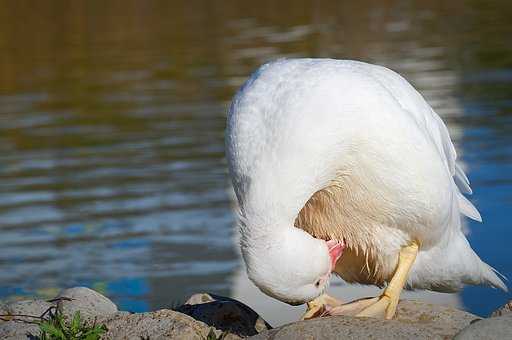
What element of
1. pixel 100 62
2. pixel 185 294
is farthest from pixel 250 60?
pixel 185 294

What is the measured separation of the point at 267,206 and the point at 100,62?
1742 centimetres

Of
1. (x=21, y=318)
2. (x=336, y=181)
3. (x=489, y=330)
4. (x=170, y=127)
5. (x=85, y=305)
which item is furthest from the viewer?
(x=170, y=127)

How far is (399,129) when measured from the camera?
6.00m

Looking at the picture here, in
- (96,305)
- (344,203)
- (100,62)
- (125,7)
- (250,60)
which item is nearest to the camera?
(344,203)

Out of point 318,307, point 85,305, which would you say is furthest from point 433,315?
point 85,305

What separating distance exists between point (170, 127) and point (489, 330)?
10.8 metres

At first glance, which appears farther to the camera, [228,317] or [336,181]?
[228,317]

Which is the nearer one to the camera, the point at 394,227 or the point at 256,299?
the point at 394,227

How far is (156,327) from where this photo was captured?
577 cm

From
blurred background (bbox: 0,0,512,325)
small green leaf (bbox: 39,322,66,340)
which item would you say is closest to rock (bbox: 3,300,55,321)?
small green leaf (bbox: 39,322,66,340)

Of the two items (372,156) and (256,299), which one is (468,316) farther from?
(256,299)

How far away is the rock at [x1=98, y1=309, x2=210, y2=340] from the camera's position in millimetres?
5707

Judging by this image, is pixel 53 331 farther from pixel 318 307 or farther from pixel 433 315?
pixel 433 315

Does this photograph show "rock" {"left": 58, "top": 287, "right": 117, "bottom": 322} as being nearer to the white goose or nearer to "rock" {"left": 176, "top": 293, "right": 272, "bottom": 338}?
"rock" {"left": 176, "top": 293, "right": 272, "bottom": 338}
